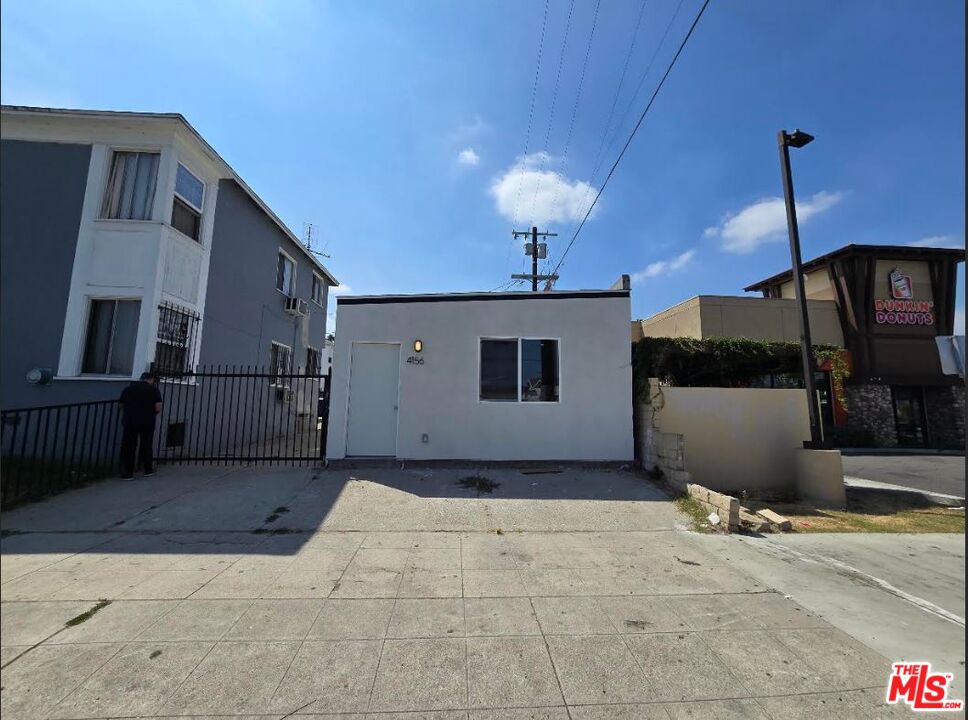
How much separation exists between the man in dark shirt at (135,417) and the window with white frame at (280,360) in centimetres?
556

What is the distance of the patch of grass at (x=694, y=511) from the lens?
583cm

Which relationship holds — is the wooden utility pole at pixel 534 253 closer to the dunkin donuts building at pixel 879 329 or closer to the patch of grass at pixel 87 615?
the dunkin donuts building at pixel 879 329

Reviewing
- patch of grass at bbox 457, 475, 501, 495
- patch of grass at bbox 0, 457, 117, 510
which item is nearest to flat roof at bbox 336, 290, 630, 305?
patch of grass at bbox 457, 475, 501, 495

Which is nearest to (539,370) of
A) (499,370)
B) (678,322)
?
(499,370)

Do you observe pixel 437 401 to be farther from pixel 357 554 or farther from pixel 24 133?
pixel 24 133

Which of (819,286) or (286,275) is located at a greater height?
(819,286)

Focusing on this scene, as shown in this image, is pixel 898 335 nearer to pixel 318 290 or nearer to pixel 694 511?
pixel 694 511

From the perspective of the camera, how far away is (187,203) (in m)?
9.27

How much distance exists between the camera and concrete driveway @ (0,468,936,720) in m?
2.57

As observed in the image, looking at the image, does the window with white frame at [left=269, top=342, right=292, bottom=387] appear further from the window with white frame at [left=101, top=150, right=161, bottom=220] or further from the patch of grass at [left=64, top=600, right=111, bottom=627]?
the patch of grass at [left=64, top=600, right=111, bottom=627]

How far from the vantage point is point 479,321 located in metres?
8.55

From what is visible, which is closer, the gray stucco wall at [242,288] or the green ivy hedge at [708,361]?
the green ivy hedge at [708,361]

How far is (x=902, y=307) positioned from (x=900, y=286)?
3.19ft

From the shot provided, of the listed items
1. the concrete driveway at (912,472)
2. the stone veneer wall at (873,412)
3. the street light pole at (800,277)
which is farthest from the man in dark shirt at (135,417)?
the stone veneer wall at (873,412)
